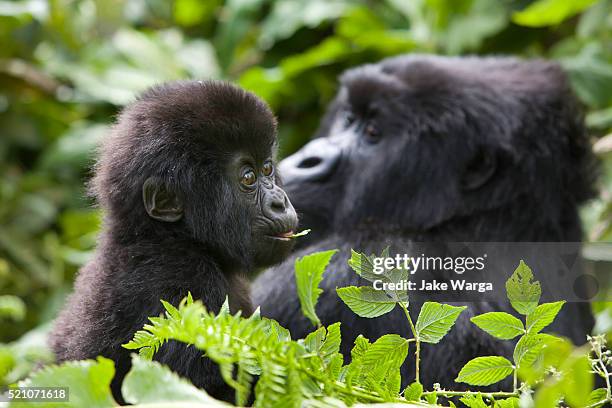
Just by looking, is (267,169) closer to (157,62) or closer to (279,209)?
(279,209)

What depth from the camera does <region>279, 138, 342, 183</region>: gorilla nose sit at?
2475 millimetres

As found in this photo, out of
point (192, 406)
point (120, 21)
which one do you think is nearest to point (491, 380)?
point (192, 406)

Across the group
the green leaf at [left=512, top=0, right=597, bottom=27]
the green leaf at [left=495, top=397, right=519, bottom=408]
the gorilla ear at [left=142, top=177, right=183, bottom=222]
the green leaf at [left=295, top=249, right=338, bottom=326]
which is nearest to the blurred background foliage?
the green leaf at [left=512, top=0, right=597, bottom=27]

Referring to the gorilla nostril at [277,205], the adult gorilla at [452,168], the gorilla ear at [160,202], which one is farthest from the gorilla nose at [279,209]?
the adult gorilla at [452,168]

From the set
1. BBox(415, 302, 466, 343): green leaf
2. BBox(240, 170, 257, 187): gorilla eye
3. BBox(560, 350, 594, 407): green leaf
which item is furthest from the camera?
BBox(240, 170, 257, 187): gorilla eye

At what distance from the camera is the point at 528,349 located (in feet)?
4.43

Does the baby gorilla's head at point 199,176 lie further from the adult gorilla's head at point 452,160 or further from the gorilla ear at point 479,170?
the gorilla ear at point 479,170

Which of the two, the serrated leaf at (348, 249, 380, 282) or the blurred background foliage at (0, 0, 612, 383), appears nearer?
the serrated leaf at (348, 249, 380, 282)

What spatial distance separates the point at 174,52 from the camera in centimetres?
455

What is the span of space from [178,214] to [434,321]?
0.65 meters

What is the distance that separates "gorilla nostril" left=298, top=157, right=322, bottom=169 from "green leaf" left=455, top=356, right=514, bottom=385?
1.26m

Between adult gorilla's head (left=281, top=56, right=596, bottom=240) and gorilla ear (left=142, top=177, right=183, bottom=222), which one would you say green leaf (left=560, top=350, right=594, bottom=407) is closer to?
gorilla ear (left=142, top=177, right=183, bottom=222)

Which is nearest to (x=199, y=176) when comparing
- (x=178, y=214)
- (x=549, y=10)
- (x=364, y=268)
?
(x=178, y=214)

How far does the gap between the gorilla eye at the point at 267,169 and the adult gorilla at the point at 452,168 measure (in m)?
0.40
